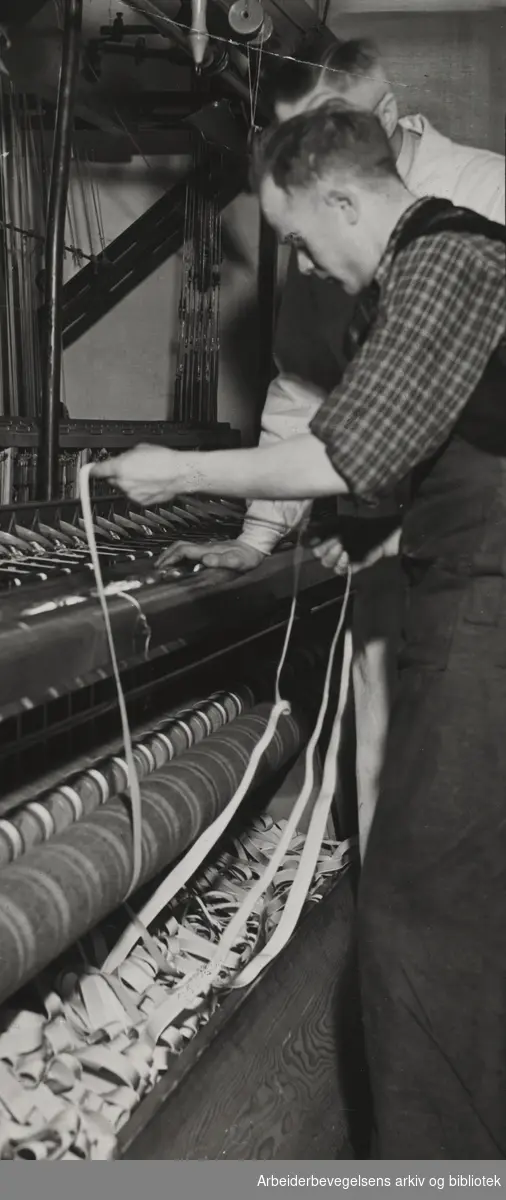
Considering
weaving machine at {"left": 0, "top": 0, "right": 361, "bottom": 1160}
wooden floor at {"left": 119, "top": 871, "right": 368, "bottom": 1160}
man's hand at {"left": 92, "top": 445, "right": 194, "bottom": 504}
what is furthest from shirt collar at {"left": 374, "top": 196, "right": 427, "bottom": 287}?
wooden floor at {"left": 119, "top": 871, "right": 368, "bottom": 1160}

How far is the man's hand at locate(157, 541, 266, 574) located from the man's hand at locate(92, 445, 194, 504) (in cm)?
27

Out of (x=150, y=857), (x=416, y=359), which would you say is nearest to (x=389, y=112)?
(x=416, y=359)

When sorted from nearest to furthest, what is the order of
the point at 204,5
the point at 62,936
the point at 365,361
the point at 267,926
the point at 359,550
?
1. the point at 365,361
2. the point at 62,936
3. the point at 204,5
4. the point at 359,550
5. the point at 267,926

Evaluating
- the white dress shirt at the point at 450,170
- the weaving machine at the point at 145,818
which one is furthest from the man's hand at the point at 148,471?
the white dress shirt at the point at 450,170

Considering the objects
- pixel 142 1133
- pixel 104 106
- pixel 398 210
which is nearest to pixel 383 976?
pixel 142 1133

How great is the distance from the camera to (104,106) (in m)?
2.32

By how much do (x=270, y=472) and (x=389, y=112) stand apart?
391mm

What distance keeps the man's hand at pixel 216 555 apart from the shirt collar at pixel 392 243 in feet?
1.41

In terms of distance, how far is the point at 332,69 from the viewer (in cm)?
122

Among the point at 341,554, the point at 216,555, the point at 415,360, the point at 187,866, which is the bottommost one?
the point at 187,866

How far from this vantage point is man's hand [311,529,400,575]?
170cm

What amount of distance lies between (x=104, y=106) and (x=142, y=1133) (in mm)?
1912

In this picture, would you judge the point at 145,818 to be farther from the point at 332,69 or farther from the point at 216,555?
the point at 332,69

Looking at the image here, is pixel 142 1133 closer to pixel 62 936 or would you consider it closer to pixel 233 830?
pixel 62 936
